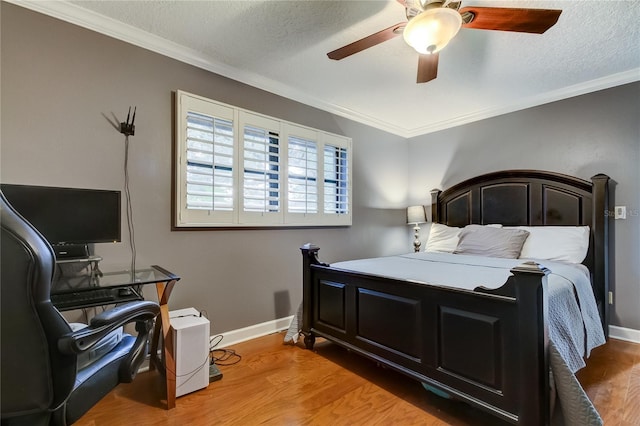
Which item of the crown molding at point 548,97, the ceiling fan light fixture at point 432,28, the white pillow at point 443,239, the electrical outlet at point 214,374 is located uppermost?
the crown molding at point 548,97

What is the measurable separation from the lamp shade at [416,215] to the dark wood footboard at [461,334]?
7.01 ft

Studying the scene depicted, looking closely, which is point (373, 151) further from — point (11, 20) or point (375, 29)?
point (11, 20)

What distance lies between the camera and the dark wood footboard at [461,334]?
4.37ft

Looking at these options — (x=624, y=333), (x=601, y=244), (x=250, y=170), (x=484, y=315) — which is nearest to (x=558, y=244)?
(x=601, y=244)

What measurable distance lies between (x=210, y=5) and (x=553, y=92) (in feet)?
11.0

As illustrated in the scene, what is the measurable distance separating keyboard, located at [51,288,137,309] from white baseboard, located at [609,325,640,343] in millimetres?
3987

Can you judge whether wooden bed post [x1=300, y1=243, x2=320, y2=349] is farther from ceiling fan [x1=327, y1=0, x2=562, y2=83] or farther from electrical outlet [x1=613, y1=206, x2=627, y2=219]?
electrical outlet [x1=613, y1=206, x2=627, y2=219]

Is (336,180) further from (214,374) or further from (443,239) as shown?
(214,374)

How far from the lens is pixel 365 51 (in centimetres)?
239

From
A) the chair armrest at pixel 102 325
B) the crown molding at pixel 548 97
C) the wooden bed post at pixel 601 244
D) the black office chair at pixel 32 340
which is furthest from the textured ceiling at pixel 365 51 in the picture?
the chair armrest at pixel 102 325

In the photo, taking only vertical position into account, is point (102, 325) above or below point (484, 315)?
above

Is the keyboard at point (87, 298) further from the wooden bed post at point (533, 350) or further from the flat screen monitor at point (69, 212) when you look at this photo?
the wooden bed post at point (533, 350)

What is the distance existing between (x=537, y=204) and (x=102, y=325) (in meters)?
3.77

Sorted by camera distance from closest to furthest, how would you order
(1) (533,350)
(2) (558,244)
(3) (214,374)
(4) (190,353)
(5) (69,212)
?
(1) (533,350) < (5) (69,212) < (4) (190,353) < (3) (214,374) < (2) (558,244)
